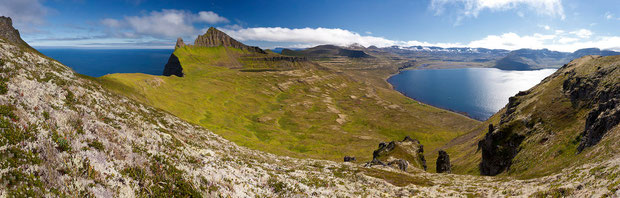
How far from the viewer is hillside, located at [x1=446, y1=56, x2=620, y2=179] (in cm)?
3644

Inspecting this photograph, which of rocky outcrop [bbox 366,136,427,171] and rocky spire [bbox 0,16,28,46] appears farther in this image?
rocky outcrop [bbox 366,136,427,171]

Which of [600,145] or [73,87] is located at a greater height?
[73,87]

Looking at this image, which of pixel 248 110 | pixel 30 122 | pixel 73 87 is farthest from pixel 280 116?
pixel 30 122

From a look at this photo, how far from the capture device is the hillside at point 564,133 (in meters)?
36.4

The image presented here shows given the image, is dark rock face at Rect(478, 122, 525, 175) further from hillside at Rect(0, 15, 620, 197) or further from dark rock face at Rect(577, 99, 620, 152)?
hillside at Rect(0, 15, 620, 197)

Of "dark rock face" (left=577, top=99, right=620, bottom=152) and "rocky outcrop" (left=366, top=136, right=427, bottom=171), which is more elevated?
"dark rock face" (left=577, top=99, right=620, bottom=152)

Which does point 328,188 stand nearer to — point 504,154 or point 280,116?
point 504,154

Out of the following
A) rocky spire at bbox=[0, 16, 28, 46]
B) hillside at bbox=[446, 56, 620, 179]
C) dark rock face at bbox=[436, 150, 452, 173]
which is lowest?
dark rock face at bbox=[436, 150, 452, 173]

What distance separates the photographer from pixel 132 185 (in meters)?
14.2

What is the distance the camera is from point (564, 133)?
49.7m

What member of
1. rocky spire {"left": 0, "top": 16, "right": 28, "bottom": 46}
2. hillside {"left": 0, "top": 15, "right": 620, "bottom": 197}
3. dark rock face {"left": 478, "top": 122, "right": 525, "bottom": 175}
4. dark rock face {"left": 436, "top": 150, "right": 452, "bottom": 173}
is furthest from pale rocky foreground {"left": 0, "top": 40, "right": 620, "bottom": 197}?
dark rock face {"left": 436, "top": 150, "right": 452, "bottom": 173}

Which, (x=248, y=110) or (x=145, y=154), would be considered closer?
(x=145, y=154)

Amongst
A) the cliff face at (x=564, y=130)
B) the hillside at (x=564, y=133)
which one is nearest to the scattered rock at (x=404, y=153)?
the hillside at (x=564, y=133)

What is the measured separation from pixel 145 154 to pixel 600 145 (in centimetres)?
5970
